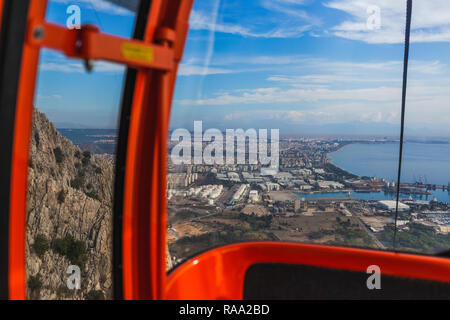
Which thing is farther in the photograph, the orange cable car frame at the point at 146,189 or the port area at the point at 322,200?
the port area at the point at 322,200

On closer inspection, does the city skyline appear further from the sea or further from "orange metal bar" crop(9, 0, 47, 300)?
"orange metal bar" crop(9, 0, 47, 300)

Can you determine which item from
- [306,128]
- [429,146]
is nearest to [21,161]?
[429,146]

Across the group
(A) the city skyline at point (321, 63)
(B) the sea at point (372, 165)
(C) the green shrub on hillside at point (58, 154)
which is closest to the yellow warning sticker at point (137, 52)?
(B) the sea at point (372, 165)

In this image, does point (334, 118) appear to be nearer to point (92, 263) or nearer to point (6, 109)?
point (92, 263)

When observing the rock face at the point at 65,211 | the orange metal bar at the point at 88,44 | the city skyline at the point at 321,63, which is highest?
the city skyline at the point at 321,63

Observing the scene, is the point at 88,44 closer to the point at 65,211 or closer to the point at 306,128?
the point at 306,128

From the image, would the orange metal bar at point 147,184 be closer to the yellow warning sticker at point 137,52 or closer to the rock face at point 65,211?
the yellow warning sticker at point 137,52
